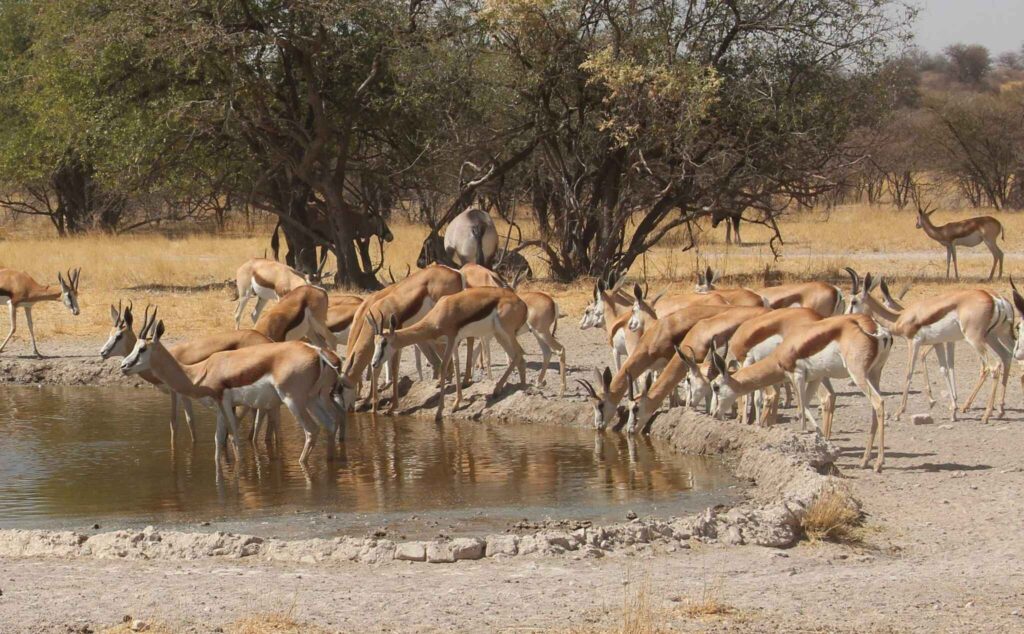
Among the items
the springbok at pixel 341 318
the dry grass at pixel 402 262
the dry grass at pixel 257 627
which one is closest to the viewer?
the dry grass at pixel 257 627

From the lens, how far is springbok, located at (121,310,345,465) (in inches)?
361

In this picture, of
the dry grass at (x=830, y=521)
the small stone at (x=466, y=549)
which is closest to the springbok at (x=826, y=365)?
the dry grass at (x=830, y=521)

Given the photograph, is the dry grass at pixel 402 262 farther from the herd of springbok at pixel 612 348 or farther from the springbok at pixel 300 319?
the herd of springbok at pixel 612 348

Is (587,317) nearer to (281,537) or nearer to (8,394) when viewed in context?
(8,394)

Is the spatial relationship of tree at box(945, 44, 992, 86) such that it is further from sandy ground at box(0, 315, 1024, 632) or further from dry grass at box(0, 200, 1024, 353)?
sandy ground at box(0, 315, 1024, 632)

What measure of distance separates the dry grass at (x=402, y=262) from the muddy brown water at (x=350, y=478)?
5128mm

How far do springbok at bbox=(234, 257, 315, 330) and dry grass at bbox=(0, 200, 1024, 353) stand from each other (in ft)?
1.40

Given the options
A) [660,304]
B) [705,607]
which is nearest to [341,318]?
[660,304]

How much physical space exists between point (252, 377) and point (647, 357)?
3088 millimetres

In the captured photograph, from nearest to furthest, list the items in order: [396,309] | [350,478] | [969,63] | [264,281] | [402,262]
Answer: [350,478], [396,309], [264,281], [402,262], [969,63]

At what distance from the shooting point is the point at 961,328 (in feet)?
34.6

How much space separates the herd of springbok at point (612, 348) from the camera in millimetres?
9180

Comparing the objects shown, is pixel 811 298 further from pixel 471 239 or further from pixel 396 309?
pixel 471 239

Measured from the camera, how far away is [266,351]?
30.4 feet
